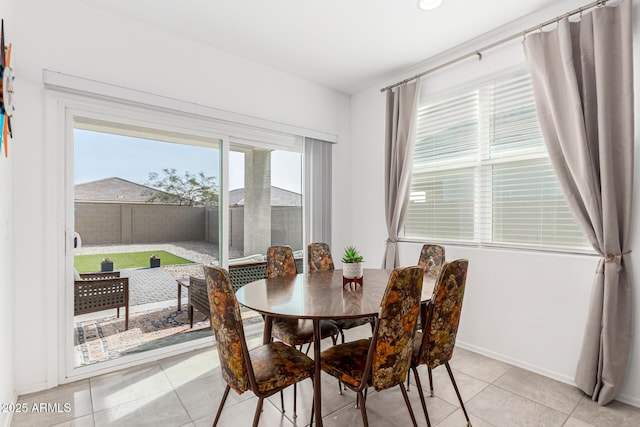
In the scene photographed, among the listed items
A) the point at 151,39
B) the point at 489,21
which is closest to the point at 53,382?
the point at 151,39

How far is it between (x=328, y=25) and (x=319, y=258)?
2061 millimetres

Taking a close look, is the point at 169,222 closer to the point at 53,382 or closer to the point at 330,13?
the point at 53,382

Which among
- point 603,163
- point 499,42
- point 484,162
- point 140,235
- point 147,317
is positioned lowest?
point 147,317

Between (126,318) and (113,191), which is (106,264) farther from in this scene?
(113,191)

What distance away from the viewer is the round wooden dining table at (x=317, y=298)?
1610 mm

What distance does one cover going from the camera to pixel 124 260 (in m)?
2.72

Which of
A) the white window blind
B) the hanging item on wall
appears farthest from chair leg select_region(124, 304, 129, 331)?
the white window blind

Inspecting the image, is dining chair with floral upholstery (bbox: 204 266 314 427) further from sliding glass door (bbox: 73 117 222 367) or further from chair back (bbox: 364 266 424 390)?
sliding glass door (bbox: 73 117 222 367)

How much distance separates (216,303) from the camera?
154 centimetres

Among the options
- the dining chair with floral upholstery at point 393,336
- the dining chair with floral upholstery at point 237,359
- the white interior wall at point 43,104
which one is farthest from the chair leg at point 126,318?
the dining chair with floral upholstery at point 393,336

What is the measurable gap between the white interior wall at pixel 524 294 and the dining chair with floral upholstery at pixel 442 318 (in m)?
1.19

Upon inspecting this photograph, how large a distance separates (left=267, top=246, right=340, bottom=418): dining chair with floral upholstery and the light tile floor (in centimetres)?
33

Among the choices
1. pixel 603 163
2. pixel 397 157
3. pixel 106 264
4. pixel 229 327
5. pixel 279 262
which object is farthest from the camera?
pixel 397 157

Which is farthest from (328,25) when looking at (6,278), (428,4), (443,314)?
(6,278)
